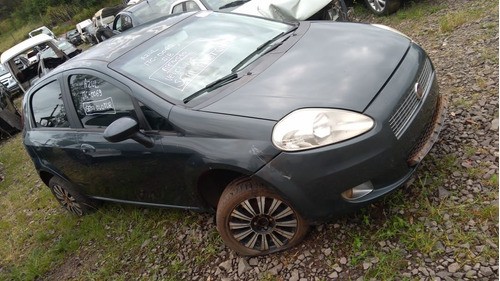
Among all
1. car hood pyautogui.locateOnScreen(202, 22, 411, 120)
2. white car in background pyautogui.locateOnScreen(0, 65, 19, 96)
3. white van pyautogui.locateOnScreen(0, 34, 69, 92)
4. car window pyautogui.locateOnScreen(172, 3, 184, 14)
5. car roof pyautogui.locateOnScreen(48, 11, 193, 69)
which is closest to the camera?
car hood pyautogui.locateOnScreen(202, 22, 411, 120)

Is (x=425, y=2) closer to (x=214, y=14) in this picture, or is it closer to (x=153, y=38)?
(x=214, y=14)

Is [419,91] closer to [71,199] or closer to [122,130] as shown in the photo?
[122,130]

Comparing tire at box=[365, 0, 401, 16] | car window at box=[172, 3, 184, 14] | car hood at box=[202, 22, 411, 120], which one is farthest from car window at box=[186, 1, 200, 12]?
car hood at box=[202, 22, 411, 120]

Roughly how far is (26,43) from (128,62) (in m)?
11.1

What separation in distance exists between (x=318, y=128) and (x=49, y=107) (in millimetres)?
2828

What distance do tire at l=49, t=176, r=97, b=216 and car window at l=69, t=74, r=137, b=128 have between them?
3.88ft

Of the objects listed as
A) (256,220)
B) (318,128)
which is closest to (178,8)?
(256,220)

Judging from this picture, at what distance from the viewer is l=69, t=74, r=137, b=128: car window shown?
10.3 feet

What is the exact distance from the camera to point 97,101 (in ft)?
11.1

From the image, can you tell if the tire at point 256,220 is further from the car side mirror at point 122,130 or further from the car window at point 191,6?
the car window at point 191,6

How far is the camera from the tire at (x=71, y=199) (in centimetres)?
447

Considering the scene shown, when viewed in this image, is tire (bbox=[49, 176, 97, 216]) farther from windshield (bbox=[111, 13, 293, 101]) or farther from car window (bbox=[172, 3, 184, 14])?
car window (bbox=[172, 3, 184, 14])

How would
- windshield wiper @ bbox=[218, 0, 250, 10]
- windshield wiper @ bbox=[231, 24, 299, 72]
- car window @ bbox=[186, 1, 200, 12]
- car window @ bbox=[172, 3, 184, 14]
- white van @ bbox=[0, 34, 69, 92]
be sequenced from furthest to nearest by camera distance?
1. white van @ bbox=[0, 34, 69, 92]
2. car window @ bbox=[172, 3, 184, 14]
3. car window @ bbox=[186, 1, 200, 12]
4. windshield wiper @ bbox=[218, 0, 250, 10]
5. windshield wiper @ bbox=[231, 24, 299, 72]

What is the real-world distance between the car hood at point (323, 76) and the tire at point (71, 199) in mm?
2415
